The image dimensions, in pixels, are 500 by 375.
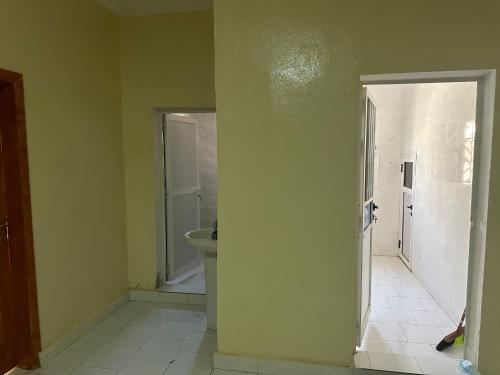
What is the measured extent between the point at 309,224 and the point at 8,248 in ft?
6.48

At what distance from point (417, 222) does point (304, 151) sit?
278cm

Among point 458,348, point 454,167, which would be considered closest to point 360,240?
point 458,348

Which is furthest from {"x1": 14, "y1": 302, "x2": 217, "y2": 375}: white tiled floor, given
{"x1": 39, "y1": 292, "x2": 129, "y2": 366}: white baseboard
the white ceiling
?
the white ceiling

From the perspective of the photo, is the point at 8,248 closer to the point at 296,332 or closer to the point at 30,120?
the point at 30,120

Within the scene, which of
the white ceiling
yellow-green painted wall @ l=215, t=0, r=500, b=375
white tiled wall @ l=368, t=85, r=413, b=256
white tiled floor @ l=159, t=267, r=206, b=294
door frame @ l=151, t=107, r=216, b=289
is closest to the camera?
yellow-green painted wall @ l=215, t=0, r=500, b=375

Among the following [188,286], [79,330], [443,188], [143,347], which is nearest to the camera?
[143,347]

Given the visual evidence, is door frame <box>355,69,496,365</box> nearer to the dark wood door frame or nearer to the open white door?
the open white door

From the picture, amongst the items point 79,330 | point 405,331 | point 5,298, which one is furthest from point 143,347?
point 405,331

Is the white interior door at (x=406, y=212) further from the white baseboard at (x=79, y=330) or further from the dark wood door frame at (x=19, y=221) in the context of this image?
the dark wood door frame at (x=19, y=221)

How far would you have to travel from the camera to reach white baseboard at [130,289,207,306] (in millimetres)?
3555

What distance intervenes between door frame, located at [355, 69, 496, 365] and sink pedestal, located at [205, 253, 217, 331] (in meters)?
1.30

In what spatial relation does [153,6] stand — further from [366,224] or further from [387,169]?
[387,169]

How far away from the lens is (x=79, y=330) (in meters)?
2.88

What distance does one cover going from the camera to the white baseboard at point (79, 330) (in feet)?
8.35
